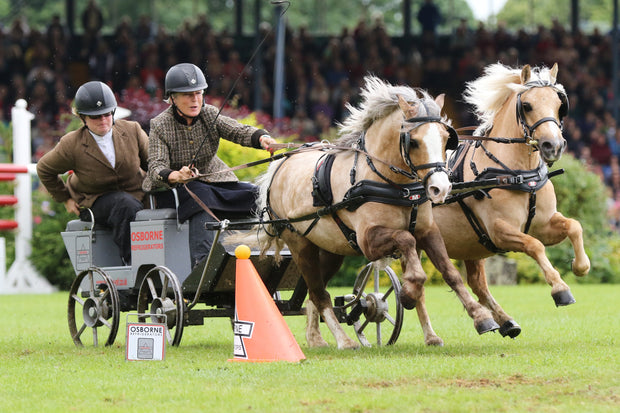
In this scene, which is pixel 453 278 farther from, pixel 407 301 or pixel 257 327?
pixel 257 327

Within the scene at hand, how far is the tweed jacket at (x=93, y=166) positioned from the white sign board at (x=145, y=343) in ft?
6.33

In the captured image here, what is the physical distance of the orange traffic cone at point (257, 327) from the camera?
21.4ft

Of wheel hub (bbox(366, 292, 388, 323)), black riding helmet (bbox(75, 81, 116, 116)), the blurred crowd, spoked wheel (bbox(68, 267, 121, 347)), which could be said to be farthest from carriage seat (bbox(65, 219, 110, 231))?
the blurred crowd

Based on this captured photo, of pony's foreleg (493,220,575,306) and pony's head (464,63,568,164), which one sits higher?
pony's head (464,63,568,164)

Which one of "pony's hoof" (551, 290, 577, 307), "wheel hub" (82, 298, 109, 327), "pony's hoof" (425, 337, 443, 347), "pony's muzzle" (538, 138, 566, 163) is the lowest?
"pony's hoof" (425, 337, 443, 347)

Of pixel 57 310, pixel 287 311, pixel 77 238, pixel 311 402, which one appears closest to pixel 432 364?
pixel 311 402

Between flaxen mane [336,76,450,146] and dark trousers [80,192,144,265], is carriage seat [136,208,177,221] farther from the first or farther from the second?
flaxen mane [336,76,450,146]

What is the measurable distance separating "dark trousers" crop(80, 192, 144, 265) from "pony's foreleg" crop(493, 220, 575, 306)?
2897 millimetres

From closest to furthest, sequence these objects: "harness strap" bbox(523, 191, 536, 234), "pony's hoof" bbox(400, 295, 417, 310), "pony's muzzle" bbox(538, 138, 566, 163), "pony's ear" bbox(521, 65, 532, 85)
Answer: "pony's hoof" bbox(400, 295, 417, 310) → "pony's muzzle" bbox(538, 138, 566, 163) → "harness strap" bbox(523, 191, 536, 234) → "pony's ear" bbox(521, 65, 532, 85)

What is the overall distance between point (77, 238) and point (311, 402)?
407 cm

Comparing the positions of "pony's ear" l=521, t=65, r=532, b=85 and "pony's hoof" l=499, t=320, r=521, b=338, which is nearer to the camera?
"pony's hoof" l=499, t=320, r=521, b=338

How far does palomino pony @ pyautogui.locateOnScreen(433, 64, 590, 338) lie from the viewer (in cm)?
705

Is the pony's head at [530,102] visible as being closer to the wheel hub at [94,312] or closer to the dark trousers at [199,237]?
the dark trousers at [199,237]

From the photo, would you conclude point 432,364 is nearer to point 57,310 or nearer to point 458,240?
point 458,240
